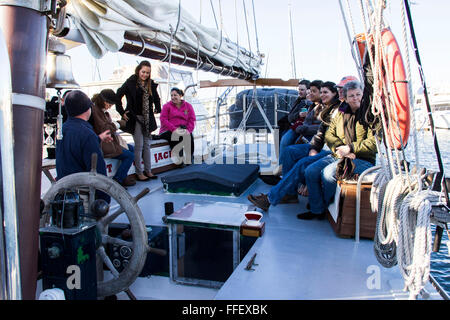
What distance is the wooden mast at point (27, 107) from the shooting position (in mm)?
1209

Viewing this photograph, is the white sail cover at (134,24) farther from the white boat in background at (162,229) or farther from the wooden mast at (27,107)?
the wooden mast at (27,107)

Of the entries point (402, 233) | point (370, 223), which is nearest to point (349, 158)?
point (370, 223)

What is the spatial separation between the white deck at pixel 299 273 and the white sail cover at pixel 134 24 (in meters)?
1.54

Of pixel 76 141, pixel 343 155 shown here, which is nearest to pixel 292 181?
pixel 343 155

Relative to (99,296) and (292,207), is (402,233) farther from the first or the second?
(292,207)

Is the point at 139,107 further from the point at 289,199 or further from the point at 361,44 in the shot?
the point at 361,44

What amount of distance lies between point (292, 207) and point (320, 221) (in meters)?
0.46

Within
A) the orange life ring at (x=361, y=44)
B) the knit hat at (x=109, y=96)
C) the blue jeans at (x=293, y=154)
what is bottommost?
the blue jeans at (x=293, y=154)

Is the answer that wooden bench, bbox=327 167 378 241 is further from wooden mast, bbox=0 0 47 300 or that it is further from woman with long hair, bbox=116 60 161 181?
woman with long hair, bbox=116 60 161 181

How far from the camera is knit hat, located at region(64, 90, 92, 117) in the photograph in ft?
7.98

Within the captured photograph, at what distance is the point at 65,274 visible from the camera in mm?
1706

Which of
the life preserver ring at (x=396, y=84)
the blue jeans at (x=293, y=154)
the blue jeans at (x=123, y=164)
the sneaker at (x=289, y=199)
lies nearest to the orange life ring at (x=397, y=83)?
the life preserver ring at (x=396, y=84)
